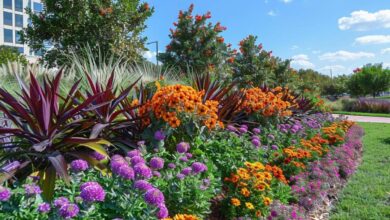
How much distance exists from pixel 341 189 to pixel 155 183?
11.5 feet

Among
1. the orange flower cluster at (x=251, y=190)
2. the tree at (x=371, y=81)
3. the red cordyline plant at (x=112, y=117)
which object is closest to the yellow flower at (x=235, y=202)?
the orange flower cluster at (x=251, y=190)

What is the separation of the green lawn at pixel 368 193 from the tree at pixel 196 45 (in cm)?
801

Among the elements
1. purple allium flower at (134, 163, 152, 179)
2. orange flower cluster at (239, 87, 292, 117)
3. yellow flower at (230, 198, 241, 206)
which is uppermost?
orange flower cluster at (239, 87, 292, 117)

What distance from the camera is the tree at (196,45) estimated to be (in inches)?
572

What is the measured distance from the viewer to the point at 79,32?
9.80 m

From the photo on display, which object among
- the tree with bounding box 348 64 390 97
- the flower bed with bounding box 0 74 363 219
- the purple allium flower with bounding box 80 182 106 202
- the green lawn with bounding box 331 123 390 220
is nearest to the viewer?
the purple allium flower with bounding box 80 182 106 202

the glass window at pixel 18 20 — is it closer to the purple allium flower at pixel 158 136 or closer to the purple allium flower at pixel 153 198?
the purple allium flower at pixel 158 136

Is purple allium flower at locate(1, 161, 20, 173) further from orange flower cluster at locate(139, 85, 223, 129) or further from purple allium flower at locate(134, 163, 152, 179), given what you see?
orange flower cluster at locate(139, 85, 223, 129)

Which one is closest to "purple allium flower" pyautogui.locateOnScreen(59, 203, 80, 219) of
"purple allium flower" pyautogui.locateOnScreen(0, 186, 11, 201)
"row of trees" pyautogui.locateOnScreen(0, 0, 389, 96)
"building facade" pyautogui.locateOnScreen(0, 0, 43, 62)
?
"purple allium flower" pyautogui.locateOnScreen(0, 186, 11, 201)

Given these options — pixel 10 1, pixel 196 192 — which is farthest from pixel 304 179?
pixel 10 1

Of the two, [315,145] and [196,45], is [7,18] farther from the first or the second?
[315,145]

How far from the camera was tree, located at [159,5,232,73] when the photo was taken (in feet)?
47.7

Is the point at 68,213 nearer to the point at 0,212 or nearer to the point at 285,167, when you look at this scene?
the point at 0,212

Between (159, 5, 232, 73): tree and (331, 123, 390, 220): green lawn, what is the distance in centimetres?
801
